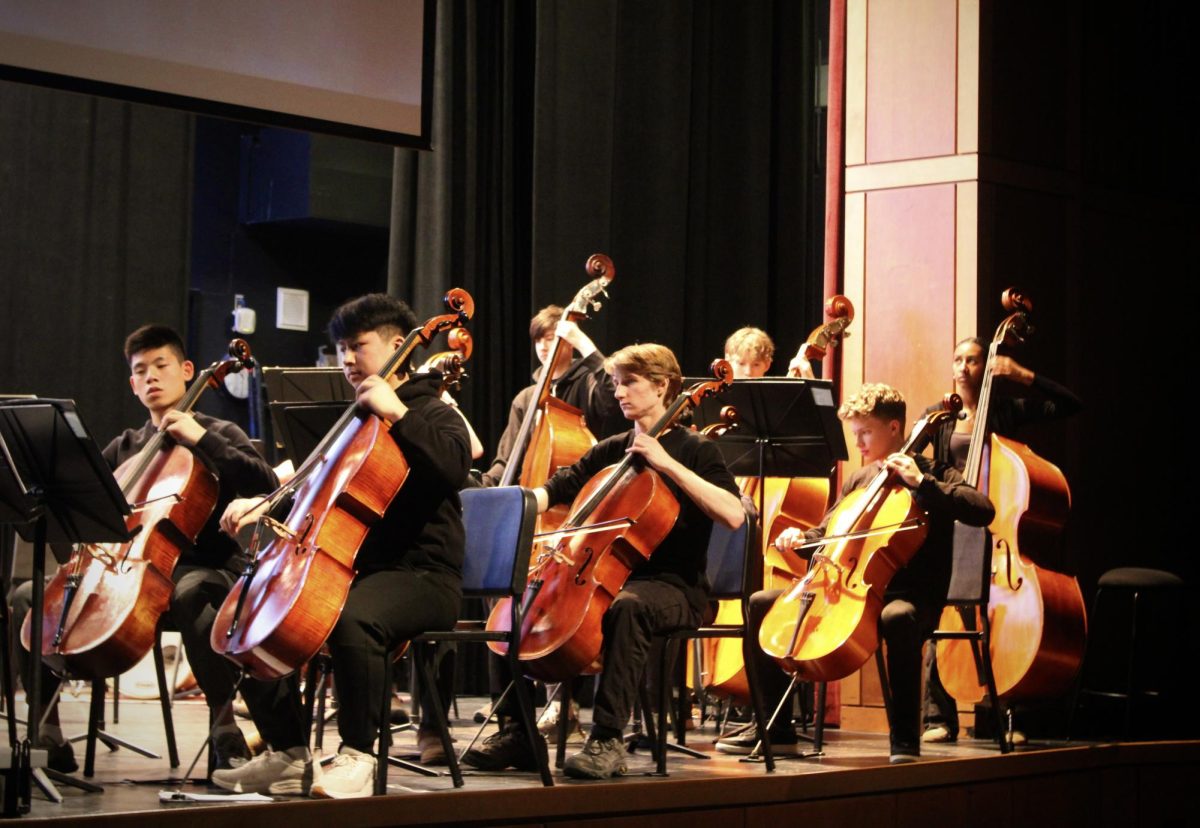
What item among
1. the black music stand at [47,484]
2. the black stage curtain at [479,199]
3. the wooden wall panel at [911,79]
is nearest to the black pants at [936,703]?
the wooden wall panel at [911,79]

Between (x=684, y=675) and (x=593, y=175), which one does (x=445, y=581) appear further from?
(x=593, y=175)

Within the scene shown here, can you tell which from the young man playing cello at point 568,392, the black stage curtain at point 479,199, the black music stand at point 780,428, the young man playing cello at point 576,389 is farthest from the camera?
the black stage curtain at point 479,199

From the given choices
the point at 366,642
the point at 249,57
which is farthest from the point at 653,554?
the point at 249,57

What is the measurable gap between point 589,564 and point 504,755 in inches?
22.3

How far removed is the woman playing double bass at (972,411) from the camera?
502 centimetres

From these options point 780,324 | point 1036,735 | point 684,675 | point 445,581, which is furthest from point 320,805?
point 780,324

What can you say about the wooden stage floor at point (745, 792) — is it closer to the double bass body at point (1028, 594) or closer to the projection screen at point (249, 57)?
the double bass body at point (1028, 594)

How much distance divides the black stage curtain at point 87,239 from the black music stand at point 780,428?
117 inches

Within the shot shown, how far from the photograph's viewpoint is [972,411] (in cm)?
513

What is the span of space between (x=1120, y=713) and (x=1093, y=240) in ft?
5.95

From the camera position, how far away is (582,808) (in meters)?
3.39

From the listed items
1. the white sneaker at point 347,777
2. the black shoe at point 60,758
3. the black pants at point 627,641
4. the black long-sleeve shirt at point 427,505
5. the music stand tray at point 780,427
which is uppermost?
the music stand tray at point 780,427

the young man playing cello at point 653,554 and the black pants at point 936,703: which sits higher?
the young man playing cello at point 653,554

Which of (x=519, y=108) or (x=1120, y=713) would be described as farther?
(x=519, y=108)
